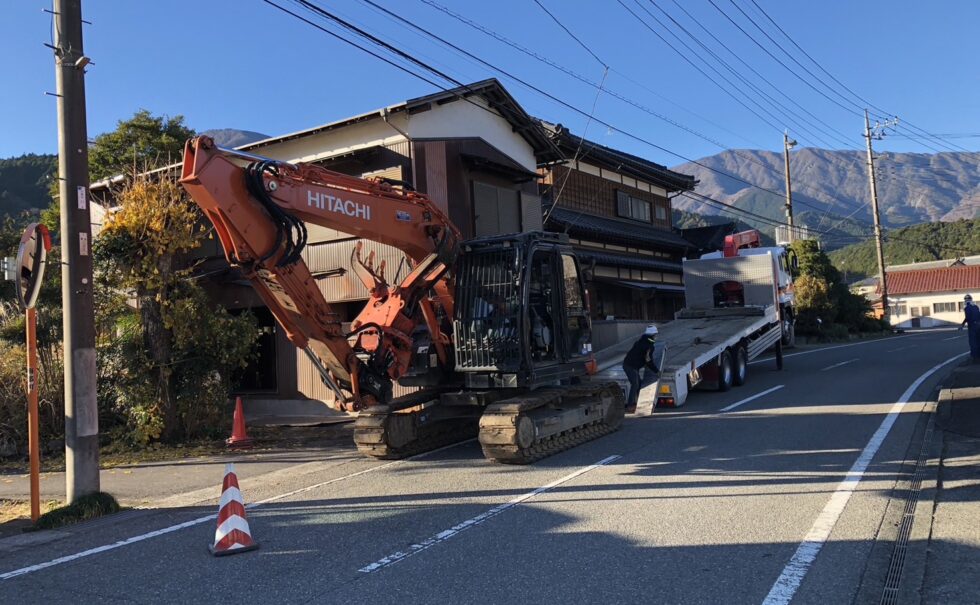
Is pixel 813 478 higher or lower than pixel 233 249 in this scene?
lower

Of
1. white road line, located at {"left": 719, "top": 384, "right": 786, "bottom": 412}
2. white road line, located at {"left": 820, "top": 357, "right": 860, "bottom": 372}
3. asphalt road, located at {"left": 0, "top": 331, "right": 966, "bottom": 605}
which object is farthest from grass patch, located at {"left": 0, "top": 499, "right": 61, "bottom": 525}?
white road line, located at {"left": 820, "top": 357, "right": 860, "bottom": 372}

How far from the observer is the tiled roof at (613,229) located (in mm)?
22094

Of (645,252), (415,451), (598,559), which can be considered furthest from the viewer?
(645,252)

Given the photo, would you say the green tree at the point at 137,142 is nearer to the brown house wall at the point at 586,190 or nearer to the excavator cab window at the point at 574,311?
the brown house wall at the point at 586,190

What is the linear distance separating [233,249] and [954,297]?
69.5 metres

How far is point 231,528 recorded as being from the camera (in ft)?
18.2

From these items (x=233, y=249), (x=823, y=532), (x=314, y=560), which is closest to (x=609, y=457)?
(x=823, y=532)

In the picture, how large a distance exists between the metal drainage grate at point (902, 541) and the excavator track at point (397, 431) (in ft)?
19.3

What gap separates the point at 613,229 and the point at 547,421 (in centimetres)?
1726

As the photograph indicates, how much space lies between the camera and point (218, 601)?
4.51 meters

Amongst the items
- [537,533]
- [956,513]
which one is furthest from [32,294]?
[956,513]

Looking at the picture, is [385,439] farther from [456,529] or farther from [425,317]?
[456,529]

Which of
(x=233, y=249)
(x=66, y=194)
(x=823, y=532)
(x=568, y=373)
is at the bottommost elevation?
(x=823, y=532)

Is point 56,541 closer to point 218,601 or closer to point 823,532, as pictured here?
point 218,601
